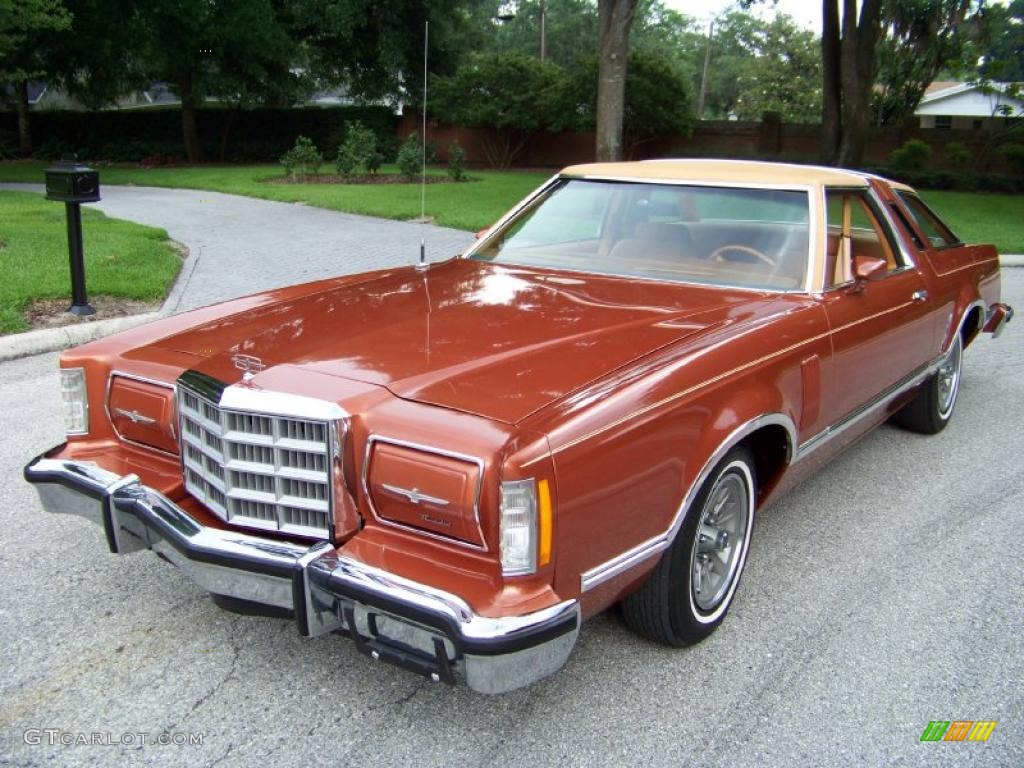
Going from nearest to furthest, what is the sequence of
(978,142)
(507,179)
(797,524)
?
(797,524)
(507,179)
(978,142)

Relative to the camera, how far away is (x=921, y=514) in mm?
4438

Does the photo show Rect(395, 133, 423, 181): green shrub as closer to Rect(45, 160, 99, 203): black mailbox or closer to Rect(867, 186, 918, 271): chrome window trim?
Rect(45, 160, 99, 203): black mailbox

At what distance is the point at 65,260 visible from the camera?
9812 mm

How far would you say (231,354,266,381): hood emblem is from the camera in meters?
2.82

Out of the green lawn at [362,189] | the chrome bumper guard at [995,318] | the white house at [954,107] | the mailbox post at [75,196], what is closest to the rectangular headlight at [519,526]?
the chrome bumper guard at [995,318]

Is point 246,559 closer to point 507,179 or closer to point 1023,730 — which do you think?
point 1023,730

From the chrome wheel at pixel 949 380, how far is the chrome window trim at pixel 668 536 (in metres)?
2.65

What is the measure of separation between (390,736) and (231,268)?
8.89m

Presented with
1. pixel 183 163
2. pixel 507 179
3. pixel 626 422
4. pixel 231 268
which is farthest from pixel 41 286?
pixel 183 163

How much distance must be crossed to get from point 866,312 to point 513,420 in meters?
2.29

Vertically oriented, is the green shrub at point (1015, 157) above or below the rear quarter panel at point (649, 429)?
above

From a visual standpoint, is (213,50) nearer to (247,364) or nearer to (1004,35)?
(1004,35)

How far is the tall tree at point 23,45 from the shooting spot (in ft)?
57.5

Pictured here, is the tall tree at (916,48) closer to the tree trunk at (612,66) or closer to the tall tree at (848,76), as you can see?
the tall tree at (848,76)
